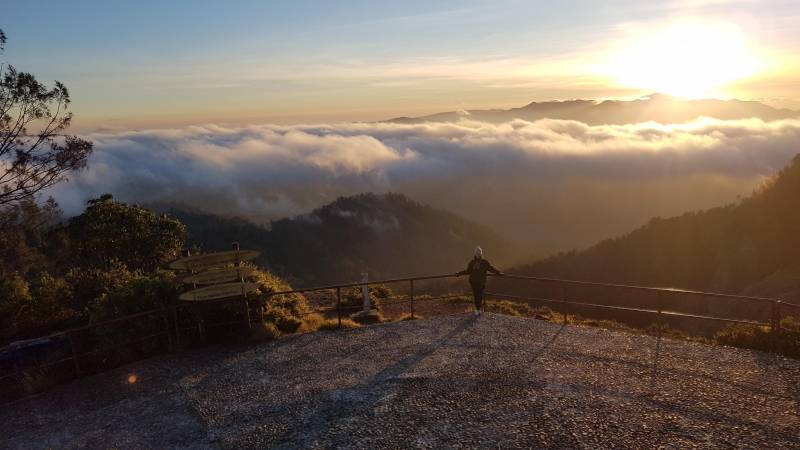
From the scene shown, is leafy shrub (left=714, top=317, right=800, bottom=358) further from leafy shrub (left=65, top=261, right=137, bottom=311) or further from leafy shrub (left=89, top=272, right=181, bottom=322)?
leafy shrub (left=65, top=261, right=137, bottom=311)

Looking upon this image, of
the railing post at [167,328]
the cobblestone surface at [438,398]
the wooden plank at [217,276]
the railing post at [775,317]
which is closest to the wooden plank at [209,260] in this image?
the wooden plank at [217,276]

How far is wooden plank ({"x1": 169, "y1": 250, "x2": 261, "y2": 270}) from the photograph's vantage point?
1288 centimetres

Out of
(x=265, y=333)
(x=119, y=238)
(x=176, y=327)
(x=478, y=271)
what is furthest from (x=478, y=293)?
(x=119, y=238)

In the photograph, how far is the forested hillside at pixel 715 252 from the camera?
57450 millimetres

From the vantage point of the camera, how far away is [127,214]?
29969 millimetres

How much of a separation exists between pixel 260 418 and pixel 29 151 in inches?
549

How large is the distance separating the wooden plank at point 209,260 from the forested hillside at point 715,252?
4247 cm

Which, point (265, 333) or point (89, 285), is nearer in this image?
point (265, 333)

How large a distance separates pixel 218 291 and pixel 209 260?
0.84 m

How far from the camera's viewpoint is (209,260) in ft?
43.4

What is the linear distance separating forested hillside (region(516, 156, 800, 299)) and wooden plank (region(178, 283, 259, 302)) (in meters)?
42.4

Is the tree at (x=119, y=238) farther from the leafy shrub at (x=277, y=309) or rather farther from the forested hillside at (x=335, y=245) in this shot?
the forested hillside at (x=335, y=245)

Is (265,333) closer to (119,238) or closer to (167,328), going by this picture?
(167,328)

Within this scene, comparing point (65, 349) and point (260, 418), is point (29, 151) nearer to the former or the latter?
point (65, 349)
